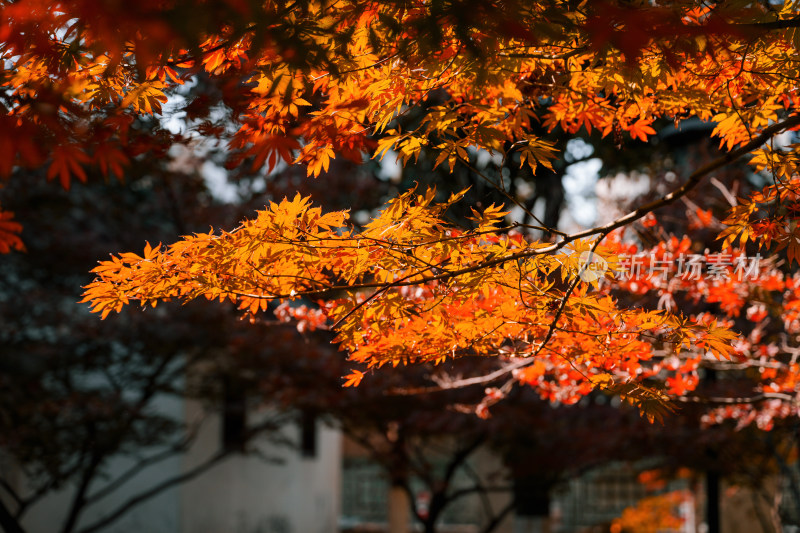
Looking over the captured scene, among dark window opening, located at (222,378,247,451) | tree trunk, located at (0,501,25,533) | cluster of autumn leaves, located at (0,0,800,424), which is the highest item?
cluster of autumn leaves, located at (0,0,800,424)

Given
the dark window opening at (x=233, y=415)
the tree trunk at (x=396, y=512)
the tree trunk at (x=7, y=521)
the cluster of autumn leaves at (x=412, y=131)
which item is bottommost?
the tree trunk at (x=396, y=512)

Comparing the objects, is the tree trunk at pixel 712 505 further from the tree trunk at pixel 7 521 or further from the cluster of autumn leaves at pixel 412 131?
the tree trunk at pixel 7 521

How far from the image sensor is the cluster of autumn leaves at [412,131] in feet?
7.93

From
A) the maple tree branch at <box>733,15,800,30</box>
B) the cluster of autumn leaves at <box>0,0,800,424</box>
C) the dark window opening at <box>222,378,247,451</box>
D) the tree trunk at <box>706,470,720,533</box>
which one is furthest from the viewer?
the dark window opening at <box>222,378,247,451</box>

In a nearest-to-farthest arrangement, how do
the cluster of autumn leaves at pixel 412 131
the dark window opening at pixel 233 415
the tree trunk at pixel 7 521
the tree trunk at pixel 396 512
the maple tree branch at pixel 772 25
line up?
the maple tree branch at pixel 772 25 < the cluster of autumn leaves at pixel 412 131 < the tree trunk at pixel 7 521 < the dark window opening at pixel 233 415 < the tree trunk at pixel 396 512

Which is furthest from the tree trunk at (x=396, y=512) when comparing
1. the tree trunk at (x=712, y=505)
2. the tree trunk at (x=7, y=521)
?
the tree trunk at (x=7, y=521)

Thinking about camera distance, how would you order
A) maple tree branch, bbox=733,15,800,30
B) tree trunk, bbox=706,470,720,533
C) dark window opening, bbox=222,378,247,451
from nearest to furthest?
1. maple tree branch, bbox=733,15,800,30
2. tree trunk, bbox=706,470,720,533
3. dark window opening, bbox=222,378,247,451

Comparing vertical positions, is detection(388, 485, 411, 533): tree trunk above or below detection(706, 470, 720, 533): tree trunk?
below

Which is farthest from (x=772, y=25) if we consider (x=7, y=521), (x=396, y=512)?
(x=396, y=512)

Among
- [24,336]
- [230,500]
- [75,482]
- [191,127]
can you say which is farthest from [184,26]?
[230,500]

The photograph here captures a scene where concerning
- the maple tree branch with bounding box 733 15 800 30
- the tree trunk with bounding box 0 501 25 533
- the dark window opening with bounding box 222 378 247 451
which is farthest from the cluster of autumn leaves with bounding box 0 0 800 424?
the dark window opening with bounding box 222 378 247 451

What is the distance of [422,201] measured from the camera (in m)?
2.85

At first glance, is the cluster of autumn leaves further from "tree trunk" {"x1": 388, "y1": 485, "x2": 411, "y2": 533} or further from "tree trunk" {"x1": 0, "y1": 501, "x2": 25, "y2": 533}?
"tree trunk" {"x1": 388, "y1": 485, "x2": 411, "y2": 533}

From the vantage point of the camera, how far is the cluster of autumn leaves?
2.42m
